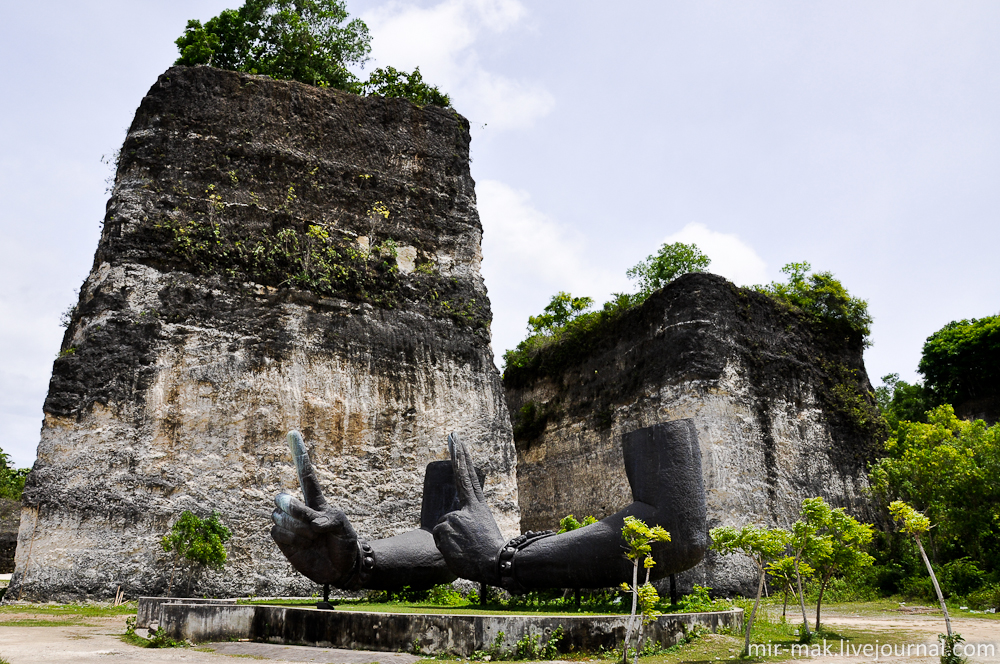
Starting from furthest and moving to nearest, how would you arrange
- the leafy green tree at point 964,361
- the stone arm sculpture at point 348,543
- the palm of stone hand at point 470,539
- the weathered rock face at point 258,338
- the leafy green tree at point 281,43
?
the leafy green tree at point 964,361
the leafy green tree at point 281,43
the weathered rock face at point 258,338
the stone arm sculpture at point 348,543
the palm of stone hand at point 470,539

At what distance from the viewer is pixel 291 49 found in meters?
16.1

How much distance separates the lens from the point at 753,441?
44.7 ft

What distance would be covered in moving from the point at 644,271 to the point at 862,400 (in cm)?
792

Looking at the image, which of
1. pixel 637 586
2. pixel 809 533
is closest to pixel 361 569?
pixel 637 586

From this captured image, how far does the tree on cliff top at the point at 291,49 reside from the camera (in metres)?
15.8

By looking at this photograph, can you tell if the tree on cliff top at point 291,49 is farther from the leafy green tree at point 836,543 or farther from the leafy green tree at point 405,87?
the leafy green tree at point 836,543

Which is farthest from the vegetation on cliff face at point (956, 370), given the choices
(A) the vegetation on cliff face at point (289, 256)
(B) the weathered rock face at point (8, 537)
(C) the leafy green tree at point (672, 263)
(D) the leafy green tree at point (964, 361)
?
(B) the weathered rock face at point (8, 537)

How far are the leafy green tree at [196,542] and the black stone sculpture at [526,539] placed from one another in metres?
2.88

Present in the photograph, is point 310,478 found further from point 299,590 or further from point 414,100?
point 414,100

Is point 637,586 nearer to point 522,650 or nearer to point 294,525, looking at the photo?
point 522,650

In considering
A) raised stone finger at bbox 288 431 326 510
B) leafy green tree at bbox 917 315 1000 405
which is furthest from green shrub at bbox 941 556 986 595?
leafy green tree at bbox 917 315 1000 405

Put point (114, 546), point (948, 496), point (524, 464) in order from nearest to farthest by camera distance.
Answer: point (114, 546), point (948, 496), point (524, 464)

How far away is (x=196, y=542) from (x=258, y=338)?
3.57 metres

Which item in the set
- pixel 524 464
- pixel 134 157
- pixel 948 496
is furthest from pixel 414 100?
pixel 948 496
